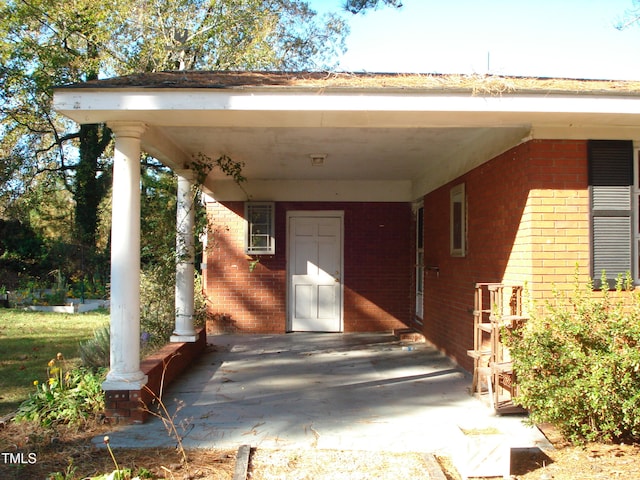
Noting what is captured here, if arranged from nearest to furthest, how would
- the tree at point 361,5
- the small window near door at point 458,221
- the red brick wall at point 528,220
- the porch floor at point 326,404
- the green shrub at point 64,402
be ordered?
1. the porch floor at point 326,404
2. the green shrub at point 64,402
3. the red brick wall at point 528,220
4. the small window near door at point 458,221
5. the tree at point 361,5

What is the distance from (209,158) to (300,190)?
10.1 feet

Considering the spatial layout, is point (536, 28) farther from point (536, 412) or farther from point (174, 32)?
point (174, 32)

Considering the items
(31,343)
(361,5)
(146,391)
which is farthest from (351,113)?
(31,343)

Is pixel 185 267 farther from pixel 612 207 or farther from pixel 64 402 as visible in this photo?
pixel 612 207

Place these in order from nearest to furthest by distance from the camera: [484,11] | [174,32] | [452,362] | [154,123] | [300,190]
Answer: [154,123]
[452,362]
[484,11]
[300,190]
[174,32]

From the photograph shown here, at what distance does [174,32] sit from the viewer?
17.8m

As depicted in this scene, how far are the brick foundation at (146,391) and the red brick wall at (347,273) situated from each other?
11.5ft

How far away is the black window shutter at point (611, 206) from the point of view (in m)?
5.36

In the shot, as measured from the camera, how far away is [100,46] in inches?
719

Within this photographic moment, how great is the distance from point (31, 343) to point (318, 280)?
17.2 ft

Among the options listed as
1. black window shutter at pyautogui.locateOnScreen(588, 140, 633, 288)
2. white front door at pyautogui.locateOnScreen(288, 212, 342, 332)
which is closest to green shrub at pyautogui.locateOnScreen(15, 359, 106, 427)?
black window shutter at pyautogui.locateOnScreen(588, 140, 633, 288)

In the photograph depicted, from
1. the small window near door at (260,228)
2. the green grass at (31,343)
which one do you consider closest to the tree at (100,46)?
the green grass at (31,343)

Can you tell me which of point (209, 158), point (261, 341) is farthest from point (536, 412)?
point (261, 341)

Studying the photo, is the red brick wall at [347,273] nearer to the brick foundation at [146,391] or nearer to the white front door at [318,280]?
the white front door at [318,280]
